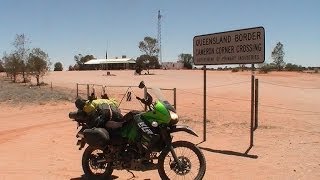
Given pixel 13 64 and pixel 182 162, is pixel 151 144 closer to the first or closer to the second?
pixel 182 162

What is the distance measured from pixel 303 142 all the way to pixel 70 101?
13727 mm

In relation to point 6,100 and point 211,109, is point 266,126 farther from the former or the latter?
point 6,100

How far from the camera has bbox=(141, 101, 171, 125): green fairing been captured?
21.6 feet

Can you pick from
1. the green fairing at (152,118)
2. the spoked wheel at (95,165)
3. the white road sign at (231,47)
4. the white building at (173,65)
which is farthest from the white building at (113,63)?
the green fairing at (152,118)

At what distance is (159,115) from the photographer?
261 inches

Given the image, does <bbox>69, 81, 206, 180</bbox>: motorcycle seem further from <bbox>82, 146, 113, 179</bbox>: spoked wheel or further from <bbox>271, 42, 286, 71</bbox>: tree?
<bbox>271, 42, 286, 71</bbox>: tree

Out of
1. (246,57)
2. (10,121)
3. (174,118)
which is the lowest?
(10,121)

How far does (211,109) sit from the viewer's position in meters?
18.6

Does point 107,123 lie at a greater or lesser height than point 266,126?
greater

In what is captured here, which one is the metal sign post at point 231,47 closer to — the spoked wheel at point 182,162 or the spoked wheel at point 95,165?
the spoked wheel at point 182,162

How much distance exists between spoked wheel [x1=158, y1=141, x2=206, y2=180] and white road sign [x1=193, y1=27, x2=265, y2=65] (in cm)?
359

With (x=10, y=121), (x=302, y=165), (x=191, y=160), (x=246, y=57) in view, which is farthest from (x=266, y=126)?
(x=10, y=121)

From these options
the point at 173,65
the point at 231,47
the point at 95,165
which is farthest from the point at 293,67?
the point at 95,165

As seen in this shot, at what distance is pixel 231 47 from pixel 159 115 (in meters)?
4.32
